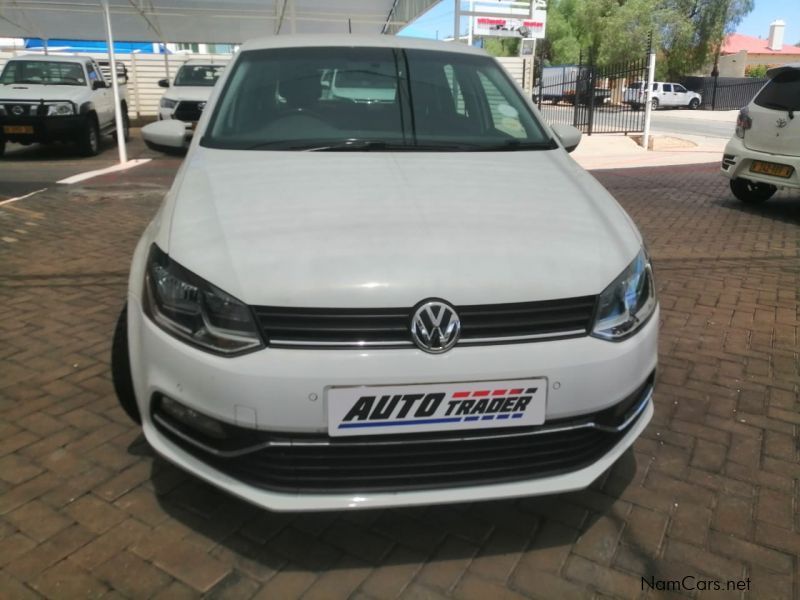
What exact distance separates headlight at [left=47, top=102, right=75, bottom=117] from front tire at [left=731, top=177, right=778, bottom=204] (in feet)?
33.5

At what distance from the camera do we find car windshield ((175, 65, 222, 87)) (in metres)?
14.3

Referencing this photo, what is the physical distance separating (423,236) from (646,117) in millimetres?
14311

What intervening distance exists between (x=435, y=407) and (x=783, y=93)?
7.16m

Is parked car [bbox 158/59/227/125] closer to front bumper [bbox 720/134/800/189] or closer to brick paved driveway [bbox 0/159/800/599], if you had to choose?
front bumper [bbox 720/134/800/189]

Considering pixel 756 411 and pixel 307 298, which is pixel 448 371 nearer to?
pixel 307 298

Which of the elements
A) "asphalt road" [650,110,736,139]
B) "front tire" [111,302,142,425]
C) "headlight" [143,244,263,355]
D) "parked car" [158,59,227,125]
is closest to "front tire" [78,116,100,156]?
"parked car" [158,59,227,125]

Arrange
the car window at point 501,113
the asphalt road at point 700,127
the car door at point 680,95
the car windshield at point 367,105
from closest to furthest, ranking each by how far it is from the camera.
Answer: the car windshield at point 367,105 < the car window at point 501,113 < the asphalt road at point 700,127 < the car door at point 680,95

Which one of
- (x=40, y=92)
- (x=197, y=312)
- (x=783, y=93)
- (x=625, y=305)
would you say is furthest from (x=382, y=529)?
(x=40, y=92)

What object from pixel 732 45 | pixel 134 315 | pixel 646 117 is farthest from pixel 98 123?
pixel 732 45

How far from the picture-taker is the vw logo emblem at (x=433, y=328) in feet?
6.36

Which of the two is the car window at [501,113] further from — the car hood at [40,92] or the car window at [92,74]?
the car window at [92,74]

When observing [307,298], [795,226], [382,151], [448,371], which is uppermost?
[382,151]

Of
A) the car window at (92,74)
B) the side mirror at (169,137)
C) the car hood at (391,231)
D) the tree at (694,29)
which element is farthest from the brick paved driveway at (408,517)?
the tree at (694,29)

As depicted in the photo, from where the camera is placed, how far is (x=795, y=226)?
7.29 m
